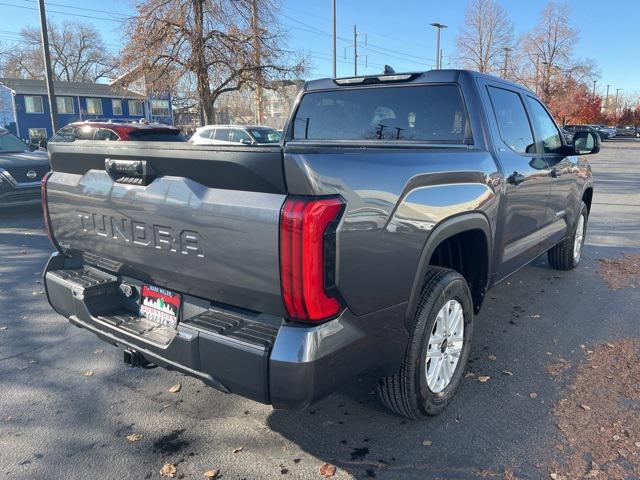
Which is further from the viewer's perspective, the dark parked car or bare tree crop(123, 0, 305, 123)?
bare tree crop(123, 0, 305, 123)

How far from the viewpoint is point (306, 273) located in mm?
1976

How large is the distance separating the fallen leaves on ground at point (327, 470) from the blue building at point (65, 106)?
39.6 m

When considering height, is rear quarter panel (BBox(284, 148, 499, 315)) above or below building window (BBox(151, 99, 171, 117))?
below

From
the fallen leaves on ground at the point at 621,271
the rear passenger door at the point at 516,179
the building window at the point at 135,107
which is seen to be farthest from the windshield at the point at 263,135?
the building window at the point at 135,107

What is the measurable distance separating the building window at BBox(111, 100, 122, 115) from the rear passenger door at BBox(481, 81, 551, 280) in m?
51.1

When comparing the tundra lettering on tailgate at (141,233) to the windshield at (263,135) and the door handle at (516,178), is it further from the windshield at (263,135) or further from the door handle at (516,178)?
the windshield at (263,135)

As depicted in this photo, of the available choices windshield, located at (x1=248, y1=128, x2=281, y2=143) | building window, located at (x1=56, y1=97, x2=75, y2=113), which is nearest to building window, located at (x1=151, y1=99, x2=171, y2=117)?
building window, located at (x1=56, y1=97, x2=75, y2=113)

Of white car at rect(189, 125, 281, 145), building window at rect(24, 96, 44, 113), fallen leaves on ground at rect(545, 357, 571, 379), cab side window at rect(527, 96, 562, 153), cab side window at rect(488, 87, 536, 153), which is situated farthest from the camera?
building window at rect(24, 96, 44, 113)

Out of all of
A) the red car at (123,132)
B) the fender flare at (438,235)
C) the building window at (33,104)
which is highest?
the building window at (33,104)

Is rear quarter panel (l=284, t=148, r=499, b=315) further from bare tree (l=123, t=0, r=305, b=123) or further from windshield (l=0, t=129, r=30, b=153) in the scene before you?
bare tree (l=123, t=0, r=305, b=123)

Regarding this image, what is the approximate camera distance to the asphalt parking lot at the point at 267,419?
257 centimetres

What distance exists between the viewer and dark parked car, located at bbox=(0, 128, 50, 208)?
348 inches

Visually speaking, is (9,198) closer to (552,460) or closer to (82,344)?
(82,344)

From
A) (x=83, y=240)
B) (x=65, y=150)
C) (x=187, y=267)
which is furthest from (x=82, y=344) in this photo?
(x=187, y=267)
